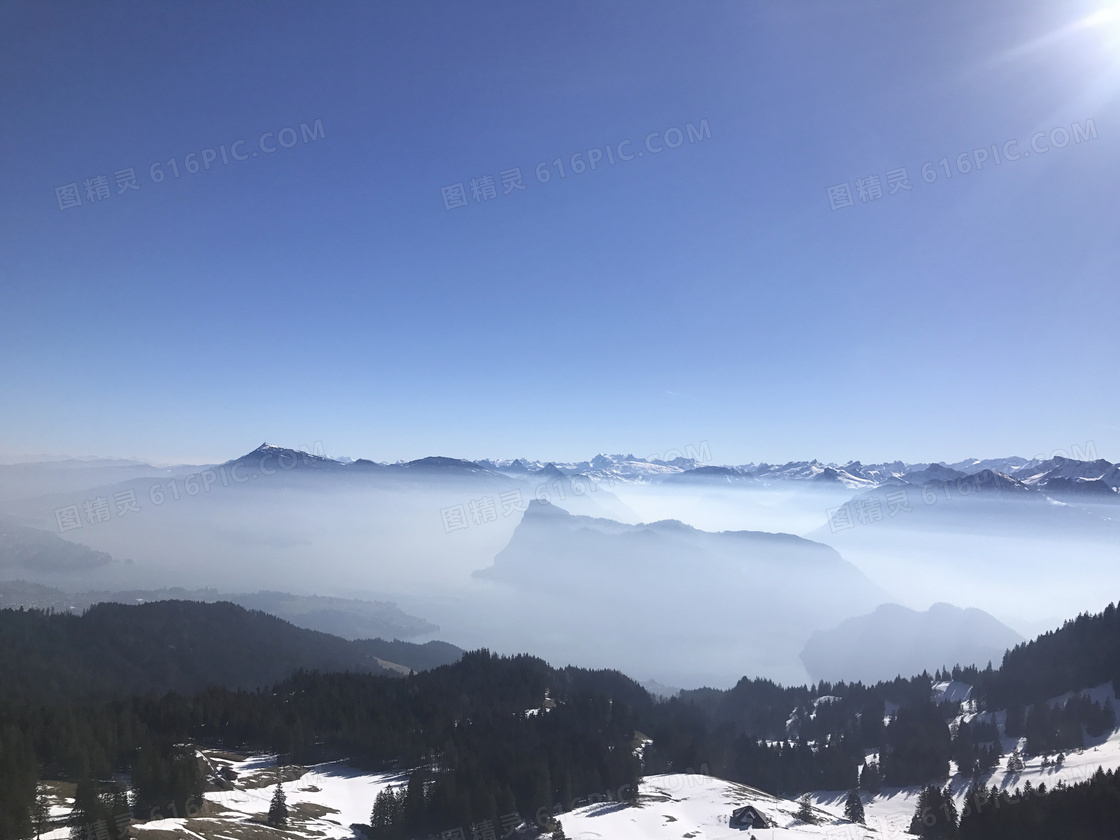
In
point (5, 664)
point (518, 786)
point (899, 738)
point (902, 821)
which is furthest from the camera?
point (5, 664)

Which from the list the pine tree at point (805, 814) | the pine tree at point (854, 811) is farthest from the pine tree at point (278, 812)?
the pine tree at point (854, 811)

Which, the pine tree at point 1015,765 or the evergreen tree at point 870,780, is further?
Result: the evergreen tree at point 870,780

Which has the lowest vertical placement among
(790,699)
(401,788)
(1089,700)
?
(790,699)

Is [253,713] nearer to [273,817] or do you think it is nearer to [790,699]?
[273,817]

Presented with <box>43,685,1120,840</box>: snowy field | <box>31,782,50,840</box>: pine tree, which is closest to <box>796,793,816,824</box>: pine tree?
<box>43,685,1120,840</box>: snowy field

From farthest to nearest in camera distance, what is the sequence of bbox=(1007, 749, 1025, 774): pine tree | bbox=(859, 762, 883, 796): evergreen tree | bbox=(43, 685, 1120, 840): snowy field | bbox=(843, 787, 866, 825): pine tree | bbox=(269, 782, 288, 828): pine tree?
bbox=(859, 762, 883, 796): evergreen tree → bbox=(1007, 749, 1025, 774): pine tree → bbox=(843, 787, 866, 825): pine tree → bbox=(269, 782, 288, 828): pine tree → bbox=(43, 685, 1120, 840): snowy field

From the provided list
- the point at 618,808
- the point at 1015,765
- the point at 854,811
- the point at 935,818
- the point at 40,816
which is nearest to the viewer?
the point at 40,816

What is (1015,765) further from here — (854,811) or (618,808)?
(618,808)

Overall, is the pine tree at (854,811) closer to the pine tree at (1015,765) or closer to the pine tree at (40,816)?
the pine tree at (1015,765)

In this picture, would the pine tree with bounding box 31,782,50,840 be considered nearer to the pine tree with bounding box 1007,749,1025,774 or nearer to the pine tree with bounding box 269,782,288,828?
the pine tree with bounding box 269,782,288,828

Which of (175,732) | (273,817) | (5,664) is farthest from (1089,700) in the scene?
(5,664)

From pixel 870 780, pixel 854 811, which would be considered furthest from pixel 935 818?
pixel 870 780
